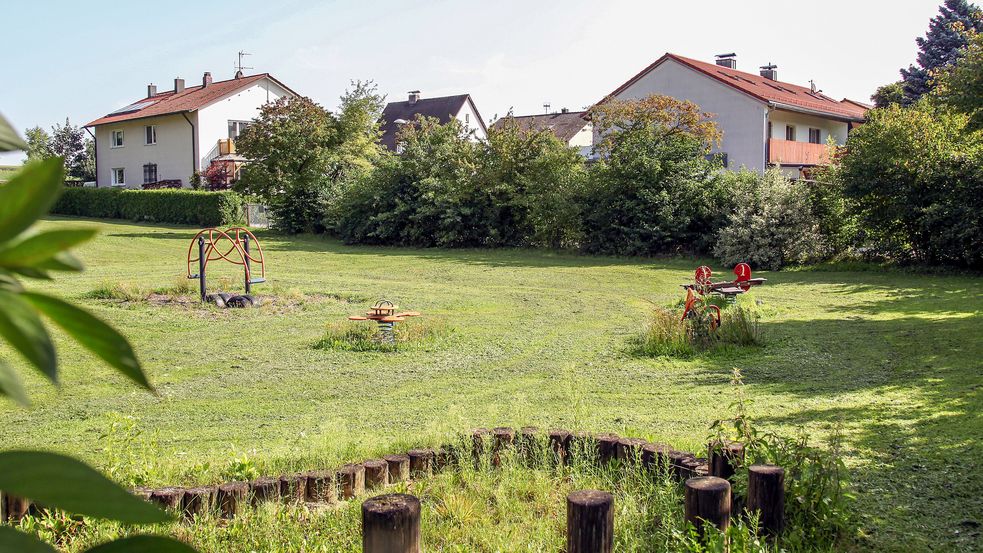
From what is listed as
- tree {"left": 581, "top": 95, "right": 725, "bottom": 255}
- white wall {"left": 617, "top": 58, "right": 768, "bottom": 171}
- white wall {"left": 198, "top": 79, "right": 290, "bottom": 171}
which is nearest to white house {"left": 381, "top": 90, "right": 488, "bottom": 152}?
white wall {"left": 198, "top": 79, "right": 290, "bottom": 171}

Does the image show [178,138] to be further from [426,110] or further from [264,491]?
[264,491]

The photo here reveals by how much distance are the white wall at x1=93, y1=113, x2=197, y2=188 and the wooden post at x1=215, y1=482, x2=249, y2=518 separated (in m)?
40.6

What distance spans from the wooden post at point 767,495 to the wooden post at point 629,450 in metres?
1.13

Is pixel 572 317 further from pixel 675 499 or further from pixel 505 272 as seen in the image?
pixel 675 499

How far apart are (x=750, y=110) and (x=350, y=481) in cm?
3308

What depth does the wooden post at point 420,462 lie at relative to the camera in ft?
17.5

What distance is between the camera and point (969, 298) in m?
14.6

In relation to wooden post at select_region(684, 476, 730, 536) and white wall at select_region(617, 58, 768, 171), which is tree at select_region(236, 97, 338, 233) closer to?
white wall at select_region(617, 58, 768, 171)

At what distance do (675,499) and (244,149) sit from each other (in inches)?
1060

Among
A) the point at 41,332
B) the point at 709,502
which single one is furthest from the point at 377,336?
the point at 41,332

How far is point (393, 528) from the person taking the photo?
7.21ft

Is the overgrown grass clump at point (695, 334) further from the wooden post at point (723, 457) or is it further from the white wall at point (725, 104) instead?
the white wall at point (725, 104)

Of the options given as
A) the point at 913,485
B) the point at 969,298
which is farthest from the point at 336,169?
the point at 913,485

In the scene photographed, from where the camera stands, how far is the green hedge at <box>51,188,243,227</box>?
33.9 m
